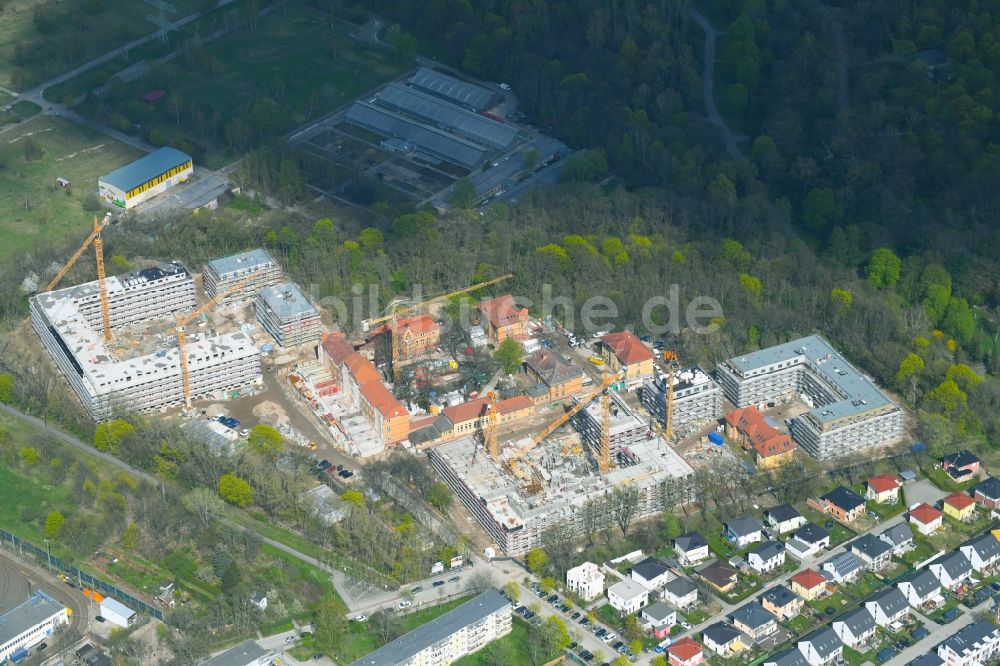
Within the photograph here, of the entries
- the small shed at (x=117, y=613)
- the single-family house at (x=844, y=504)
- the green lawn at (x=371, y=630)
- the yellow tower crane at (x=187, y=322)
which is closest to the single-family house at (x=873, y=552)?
the single-family house at (x=844, y=504)

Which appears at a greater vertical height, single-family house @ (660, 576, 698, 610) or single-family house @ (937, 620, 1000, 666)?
single-family house @ (937, 620, 1000, 666)

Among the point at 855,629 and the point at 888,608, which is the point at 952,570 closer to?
the point at 888,608

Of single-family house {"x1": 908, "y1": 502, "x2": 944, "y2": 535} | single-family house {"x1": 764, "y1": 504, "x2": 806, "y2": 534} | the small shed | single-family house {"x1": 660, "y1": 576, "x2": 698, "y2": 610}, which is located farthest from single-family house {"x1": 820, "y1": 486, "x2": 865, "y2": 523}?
the small shed

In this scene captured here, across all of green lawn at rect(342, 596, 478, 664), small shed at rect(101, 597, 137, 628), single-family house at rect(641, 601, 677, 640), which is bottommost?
green lawn at rect(342, 596, 478, 664)

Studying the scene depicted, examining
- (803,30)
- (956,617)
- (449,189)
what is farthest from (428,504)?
(803,30)

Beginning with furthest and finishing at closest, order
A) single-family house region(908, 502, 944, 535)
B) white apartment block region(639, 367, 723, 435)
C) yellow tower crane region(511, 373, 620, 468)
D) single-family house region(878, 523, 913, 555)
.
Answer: white apartment block region(639, 367, 723, 435)
yellow tower crane region(511, 373, 620, 468)
single-family house region(908, 502, 944, 535)
single-family house region(878, 523, 913, 555)

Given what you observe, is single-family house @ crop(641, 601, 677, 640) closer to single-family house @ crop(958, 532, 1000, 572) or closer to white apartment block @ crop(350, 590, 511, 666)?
white apartment block @ crop(350, 590, 511, 666)

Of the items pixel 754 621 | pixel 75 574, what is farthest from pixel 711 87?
pixel 75 574
